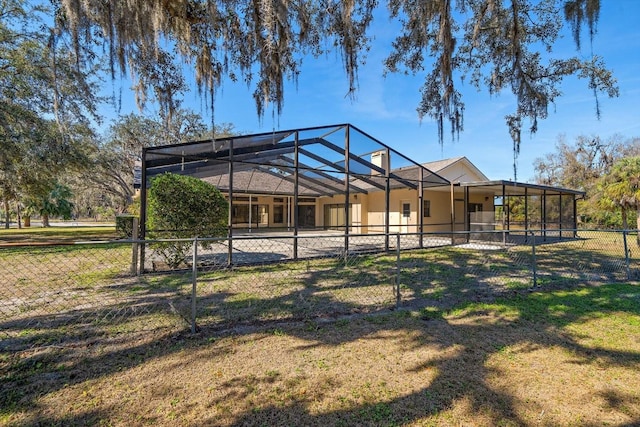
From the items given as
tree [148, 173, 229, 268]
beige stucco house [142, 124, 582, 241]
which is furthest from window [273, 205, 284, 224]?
tree [148, 173, 229, 268]

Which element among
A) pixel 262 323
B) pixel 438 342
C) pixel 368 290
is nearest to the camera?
pixel 438 342

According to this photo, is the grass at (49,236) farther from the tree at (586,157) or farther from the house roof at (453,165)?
the tree at (586,157)

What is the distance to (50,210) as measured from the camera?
1138 inches

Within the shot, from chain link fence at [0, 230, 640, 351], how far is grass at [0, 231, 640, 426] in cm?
4

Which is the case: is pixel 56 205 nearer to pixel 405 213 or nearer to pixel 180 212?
pixel 180 212

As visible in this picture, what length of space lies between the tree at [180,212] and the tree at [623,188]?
→ 14.4 metres

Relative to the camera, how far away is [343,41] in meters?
5.02

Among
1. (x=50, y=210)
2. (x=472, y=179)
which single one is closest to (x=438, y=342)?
(x=472, y=179)

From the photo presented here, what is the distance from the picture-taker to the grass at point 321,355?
6.83 feet

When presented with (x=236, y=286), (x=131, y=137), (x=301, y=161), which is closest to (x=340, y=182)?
(x=301, y=161)

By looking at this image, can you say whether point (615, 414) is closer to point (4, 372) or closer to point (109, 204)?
point (4, 372)

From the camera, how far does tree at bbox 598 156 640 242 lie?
35.6 ft

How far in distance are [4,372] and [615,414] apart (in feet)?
15.8

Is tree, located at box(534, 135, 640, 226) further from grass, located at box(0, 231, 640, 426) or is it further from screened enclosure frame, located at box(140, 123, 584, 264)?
grass, located at box(0, 231, 640, 426)
